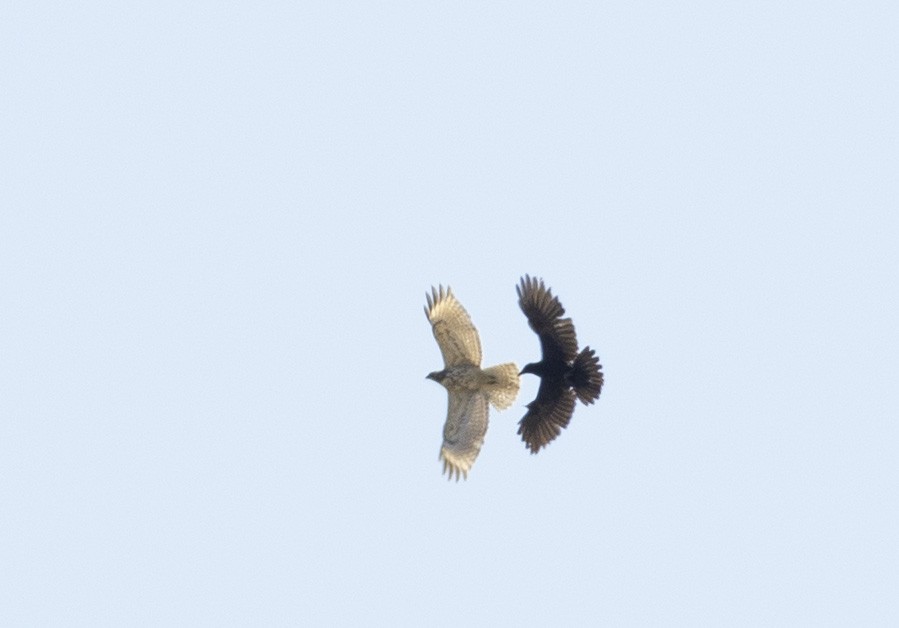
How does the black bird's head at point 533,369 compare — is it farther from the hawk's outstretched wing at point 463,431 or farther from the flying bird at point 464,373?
the hawk's outstretched wing at point 463,431

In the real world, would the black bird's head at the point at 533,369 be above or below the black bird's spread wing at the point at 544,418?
above

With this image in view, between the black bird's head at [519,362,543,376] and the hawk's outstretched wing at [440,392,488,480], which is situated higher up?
the black bird's head at [519,362,543,376]

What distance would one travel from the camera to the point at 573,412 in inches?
1515

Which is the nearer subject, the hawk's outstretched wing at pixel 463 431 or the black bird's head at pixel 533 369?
the black bird's head at pixel 533 369

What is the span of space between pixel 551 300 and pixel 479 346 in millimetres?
1697

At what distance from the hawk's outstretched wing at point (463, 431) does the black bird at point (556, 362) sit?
104 cm

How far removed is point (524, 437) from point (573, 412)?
93 centimetres

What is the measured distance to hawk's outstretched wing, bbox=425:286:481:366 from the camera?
38438 millimetres

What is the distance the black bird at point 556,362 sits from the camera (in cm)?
3762

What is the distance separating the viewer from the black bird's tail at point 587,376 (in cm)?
3766

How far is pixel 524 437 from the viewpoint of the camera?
127 ft

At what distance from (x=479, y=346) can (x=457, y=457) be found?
1.97m

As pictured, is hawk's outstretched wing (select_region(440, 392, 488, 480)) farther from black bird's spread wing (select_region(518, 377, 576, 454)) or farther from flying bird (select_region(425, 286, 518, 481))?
black bird's spread wing (select_region(518, 377, 576, 454))

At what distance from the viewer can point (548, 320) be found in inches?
1483
